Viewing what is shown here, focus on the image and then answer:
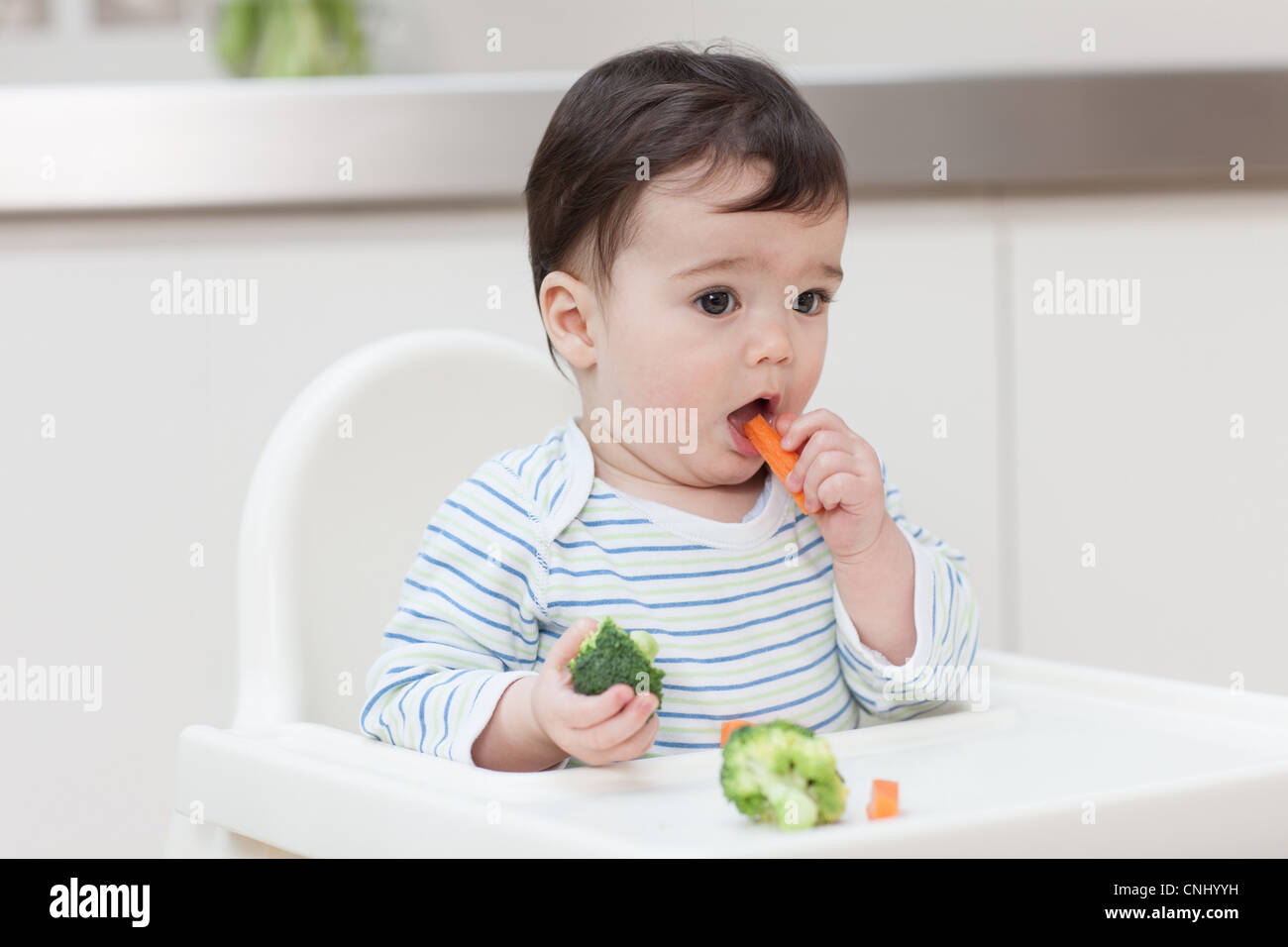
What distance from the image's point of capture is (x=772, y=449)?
2.63 ft

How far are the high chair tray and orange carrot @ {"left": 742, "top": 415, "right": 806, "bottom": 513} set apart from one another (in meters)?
0.15

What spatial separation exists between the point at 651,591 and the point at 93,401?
0.70 metres

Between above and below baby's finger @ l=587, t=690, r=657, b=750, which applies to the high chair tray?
below

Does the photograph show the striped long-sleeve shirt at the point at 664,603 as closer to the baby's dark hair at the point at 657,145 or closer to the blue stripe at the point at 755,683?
the blue stripe at the point at 755,683

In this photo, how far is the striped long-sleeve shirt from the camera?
78 cm

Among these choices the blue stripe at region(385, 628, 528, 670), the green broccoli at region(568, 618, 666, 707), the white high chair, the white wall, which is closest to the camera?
the green broccoli at region(568, 618, 666, 707)

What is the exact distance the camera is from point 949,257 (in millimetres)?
1291

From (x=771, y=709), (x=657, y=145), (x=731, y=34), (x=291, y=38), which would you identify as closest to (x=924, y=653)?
(x=771, y=709)

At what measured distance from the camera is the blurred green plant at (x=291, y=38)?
1.42 m

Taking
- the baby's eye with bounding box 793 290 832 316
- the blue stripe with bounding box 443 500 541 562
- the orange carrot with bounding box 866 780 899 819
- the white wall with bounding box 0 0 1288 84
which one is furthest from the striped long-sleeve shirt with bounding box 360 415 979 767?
the white wall with bounding box 0 0 1288 84

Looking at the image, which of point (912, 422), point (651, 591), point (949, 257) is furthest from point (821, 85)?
point (651, 591)

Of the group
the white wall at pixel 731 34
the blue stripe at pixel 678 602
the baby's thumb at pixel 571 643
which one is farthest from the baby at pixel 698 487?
the white wall at pixel 731 34

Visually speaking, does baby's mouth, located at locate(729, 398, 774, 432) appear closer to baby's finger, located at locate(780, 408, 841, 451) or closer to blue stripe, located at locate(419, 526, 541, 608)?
baby's finger, located at locate(780, 408, 841, 451)
